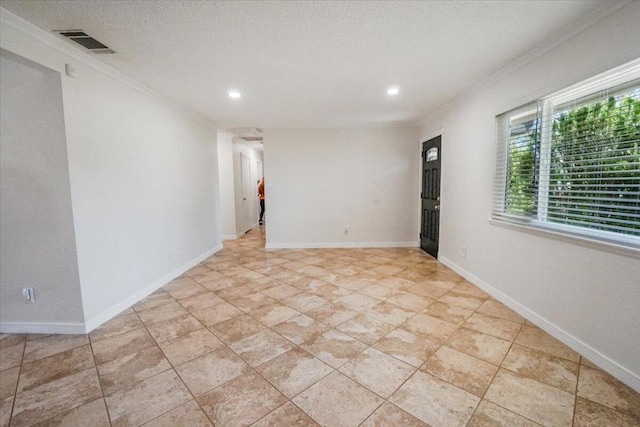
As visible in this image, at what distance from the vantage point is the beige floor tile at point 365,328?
221 cm

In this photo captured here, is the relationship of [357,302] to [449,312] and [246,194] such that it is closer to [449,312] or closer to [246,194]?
[449,312]

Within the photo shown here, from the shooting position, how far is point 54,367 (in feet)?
6.18

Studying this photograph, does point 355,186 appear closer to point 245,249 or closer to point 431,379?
point 245,249

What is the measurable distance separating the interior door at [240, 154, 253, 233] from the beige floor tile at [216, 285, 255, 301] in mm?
3766

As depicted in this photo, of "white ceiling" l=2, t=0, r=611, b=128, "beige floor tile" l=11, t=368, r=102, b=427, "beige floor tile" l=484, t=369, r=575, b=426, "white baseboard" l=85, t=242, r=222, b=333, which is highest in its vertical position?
"white ceiling" l=2, t=0, r=611, b=128

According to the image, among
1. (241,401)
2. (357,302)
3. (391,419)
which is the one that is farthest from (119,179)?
(391,419)

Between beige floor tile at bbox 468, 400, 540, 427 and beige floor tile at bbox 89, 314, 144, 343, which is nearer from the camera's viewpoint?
beige floor tile at bbox 468, 400, 540, 427

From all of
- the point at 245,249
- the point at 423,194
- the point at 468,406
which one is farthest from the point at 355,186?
the point at 468,406

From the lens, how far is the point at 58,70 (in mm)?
2104

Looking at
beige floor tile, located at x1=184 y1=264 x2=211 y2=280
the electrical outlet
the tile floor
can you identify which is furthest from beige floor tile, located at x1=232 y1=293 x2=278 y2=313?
the electrical outlet

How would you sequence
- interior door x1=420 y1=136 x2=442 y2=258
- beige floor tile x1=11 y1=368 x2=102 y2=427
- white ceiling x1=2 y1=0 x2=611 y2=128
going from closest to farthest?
beige floor tile x1=11 y1=368 x2=102 y2=427, white ceiling x1=2 y1=0 x2=611 y2=128, interior door x1=420 y1=136 x2=442 y2=258

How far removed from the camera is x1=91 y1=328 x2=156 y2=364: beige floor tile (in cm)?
201

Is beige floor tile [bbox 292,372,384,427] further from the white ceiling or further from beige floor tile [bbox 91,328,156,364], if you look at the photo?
the white ceiling

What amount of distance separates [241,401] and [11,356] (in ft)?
6.29
